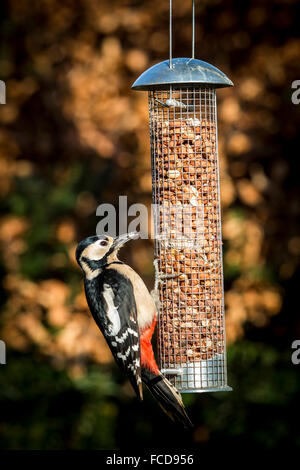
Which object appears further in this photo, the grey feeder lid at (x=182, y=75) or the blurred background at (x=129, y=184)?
the blurred background at (x=129, y=184)

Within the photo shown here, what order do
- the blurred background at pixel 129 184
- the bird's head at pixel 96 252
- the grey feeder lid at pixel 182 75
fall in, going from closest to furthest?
the grey feeder lid at pixel 182 75, the bird's head at pixel 96 252, the blurred background at pixel 129 184

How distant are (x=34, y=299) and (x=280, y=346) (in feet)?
9.22

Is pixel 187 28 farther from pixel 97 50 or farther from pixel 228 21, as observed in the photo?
pixel 97 50

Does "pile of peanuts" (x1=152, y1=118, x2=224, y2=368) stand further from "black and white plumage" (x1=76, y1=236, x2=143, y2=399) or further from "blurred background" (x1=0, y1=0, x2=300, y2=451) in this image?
"blurred background" (x1=0, y1=0, x2=300, y2=451)

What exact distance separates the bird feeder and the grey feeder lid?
391mm

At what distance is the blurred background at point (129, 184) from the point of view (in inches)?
322

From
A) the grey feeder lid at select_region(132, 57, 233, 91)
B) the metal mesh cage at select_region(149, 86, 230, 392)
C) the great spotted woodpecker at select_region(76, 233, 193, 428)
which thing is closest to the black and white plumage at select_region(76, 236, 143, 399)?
the great spotted woodpecker at select_region(76, 233, 193, 428)

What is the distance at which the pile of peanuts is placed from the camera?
5277mm

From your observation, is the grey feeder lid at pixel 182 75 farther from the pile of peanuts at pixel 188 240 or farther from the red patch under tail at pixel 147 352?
the red patch under tail at pixel 147 352

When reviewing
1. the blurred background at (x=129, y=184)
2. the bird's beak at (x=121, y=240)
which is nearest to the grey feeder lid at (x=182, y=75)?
the bird's beak at (x=121, y=240)

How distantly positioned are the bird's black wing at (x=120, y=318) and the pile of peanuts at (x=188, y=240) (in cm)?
20

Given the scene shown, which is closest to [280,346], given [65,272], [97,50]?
[65,272]

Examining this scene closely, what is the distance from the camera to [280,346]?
884 centimetres

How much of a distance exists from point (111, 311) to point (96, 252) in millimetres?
446
